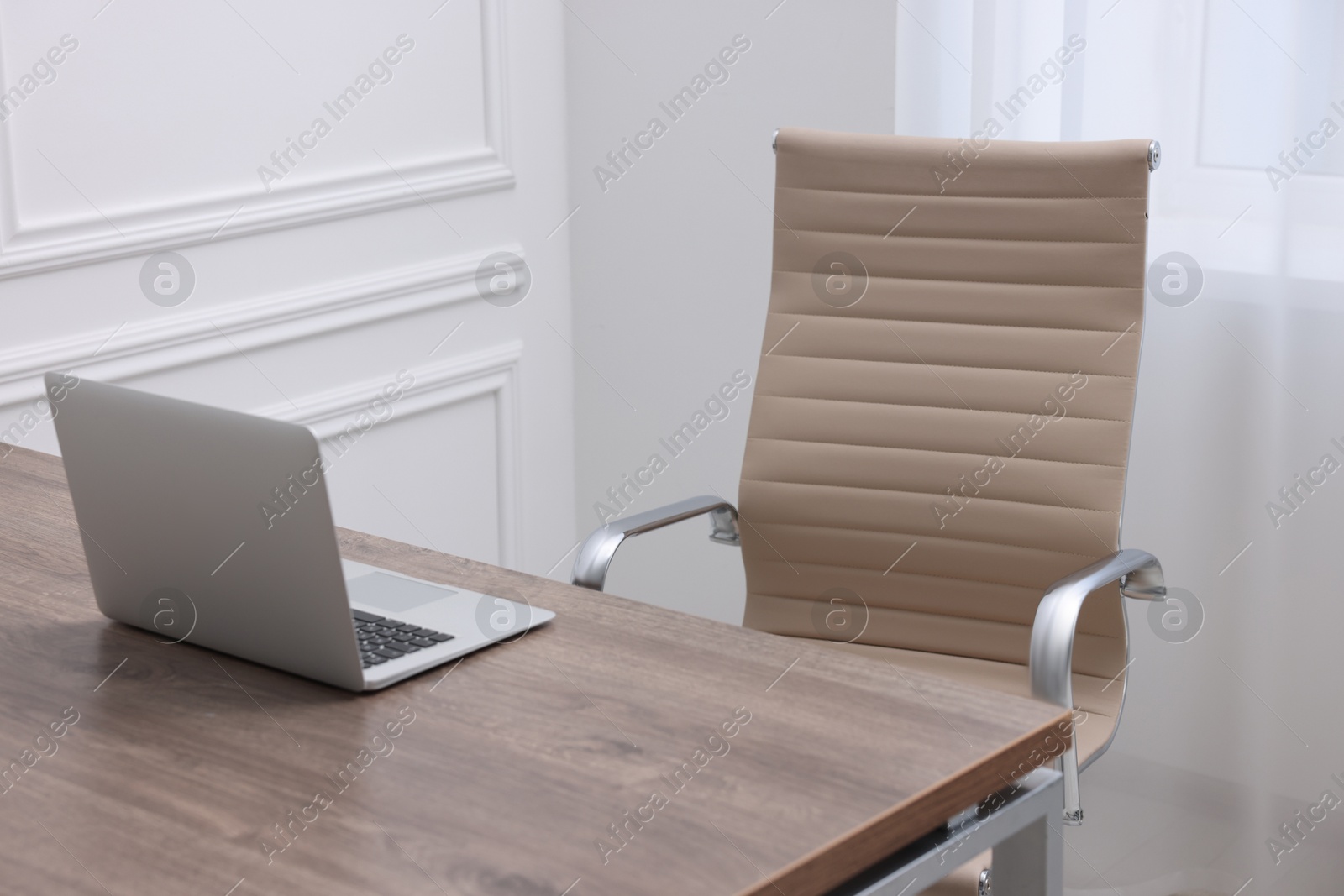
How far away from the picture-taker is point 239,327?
2.37 metres

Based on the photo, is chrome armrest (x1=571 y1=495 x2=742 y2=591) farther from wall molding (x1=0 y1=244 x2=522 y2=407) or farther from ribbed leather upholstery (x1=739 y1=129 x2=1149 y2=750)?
wall molding (x1=0 y1=244 x2=522 y2=407)

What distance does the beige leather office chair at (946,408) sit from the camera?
170cm

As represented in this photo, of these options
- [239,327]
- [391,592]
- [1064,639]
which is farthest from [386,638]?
[239,327]

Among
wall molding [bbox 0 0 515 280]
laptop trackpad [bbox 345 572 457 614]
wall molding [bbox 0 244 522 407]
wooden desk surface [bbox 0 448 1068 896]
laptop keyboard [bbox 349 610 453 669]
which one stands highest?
wall molding [bbox 0 0 515 280]

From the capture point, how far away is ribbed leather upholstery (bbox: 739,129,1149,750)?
67.2 inches

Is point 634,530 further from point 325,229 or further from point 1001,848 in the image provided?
point 325,229

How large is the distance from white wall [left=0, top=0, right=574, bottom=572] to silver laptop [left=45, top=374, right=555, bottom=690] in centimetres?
102

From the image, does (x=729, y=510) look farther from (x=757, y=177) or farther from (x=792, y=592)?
(x=757, y=177)

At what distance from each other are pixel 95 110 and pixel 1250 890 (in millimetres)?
2184

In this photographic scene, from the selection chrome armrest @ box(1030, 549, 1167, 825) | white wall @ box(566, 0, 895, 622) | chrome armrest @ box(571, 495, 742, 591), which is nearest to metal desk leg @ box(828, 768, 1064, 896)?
Result: chrome armrest @ box(1030, 549, 1167, 825)

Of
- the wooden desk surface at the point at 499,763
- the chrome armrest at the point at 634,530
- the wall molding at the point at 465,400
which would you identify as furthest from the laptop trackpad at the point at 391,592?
the wall molding at the point at 465,400

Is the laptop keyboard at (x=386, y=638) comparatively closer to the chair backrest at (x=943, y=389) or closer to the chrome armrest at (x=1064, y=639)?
the chrome armrest at (x=1064, y=639)

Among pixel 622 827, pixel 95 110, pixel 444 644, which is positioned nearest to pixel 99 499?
pixel 444 644

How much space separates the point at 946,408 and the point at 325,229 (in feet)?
4.09
